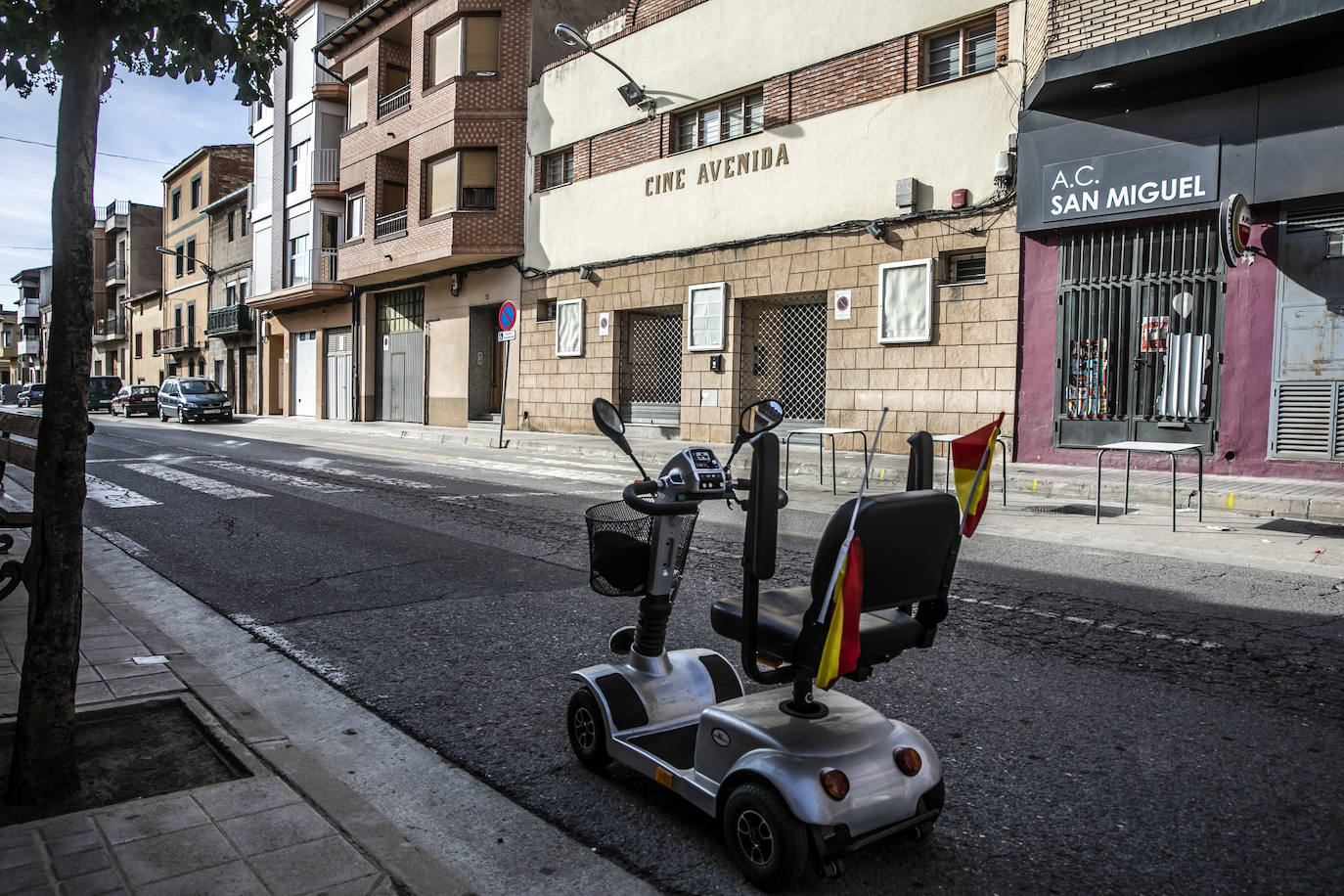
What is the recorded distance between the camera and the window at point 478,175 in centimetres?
2361

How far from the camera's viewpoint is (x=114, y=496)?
34.4ft

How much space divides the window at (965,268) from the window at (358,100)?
2112 centimetres

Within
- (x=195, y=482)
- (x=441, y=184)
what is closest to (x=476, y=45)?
(x=441, y=184)

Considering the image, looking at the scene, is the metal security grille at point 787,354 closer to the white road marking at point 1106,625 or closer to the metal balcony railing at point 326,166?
the white road marking at point 1106,625

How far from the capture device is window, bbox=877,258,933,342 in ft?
47.0

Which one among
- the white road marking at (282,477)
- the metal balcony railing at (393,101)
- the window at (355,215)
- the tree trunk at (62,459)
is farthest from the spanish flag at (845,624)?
the window at (355,215)

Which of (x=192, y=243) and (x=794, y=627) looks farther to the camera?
(x=192, y=243)

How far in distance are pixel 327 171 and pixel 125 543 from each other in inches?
1080

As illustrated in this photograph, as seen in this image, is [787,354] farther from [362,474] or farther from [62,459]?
[62,459]

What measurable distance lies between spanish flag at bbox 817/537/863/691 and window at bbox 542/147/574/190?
20495mm

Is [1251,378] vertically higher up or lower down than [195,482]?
higher up

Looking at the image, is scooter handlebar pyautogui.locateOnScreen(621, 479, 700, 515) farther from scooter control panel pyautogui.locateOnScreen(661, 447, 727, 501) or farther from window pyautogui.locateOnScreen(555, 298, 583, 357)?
window pyautogui.locateOnScreen(555, 298, 583, 357)

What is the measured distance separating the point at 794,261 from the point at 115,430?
18371 mm

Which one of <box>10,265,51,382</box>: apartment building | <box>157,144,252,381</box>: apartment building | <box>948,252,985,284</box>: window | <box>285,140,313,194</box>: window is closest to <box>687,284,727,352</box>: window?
<box>948,252,985,284</box>: window
